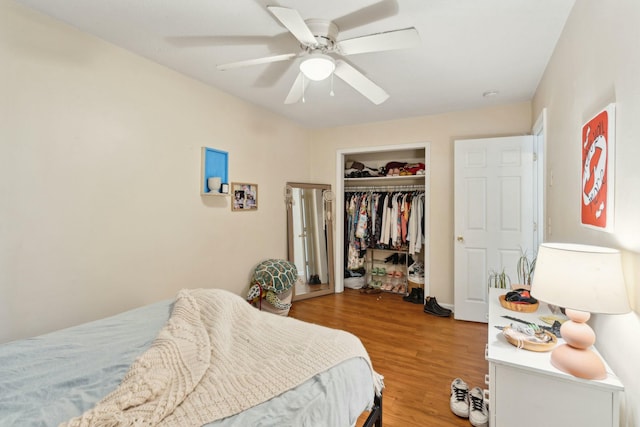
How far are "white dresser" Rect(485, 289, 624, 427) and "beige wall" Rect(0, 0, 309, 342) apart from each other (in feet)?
7.74

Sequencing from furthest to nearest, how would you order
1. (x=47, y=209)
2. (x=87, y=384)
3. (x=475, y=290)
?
(x=475, y=290), (x=47, y=209), (x=87, y=384)

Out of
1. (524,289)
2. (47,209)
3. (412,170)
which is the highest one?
(412,170)

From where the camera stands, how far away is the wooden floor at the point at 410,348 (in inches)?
72.4

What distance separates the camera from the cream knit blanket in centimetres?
95

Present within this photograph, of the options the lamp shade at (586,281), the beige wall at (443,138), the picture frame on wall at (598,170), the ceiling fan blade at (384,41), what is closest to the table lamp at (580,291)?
the lamp shade at (586,281)

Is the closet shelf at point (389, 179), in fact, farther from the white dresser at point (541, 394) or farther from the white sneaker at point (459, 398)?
the white dresser at point (541, 394)

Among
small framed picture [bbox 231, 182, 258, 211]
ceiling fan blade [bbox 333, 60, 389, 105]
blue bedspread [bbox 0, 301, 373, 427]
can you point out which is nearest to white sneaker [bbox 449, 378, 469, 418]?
blue bedspread [bbox 0, 301, 373, 427]

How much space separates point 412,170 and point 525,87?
1539 mm

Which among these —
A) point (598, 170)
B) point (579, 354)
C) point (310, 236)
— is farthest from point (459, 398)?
point (310, 236)

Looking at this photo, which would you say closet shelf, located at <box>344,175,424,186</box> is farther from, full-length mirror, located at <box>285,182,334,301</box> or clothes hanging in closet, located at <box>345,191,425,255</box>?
full-length mirror, located at <box>285,182,334,301</box>

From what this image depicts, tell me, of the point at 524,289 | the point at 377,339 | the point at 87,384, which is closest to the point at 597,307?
the point at 524,289

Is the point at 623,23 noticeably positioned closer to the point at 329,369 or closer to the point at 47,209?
the point at 329,369

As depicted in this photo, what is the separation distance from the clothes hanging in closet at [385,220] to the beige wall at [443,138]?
0.28 meters

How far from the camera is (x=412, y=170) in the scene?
402cm
